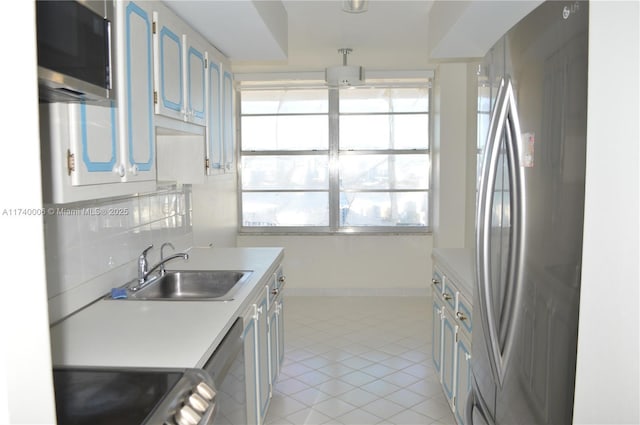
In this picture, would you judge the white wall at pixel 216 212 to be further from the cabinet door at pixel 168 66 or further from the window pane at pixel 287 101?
the cabinet door at pixel 168 66

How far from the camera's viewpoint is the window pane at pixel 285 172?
5750 millimetres

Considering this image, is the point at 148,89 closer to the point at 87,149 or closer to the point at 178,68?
the point at 178,68

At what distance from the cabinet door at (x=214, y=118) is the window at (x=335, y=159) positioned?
2.45 meters

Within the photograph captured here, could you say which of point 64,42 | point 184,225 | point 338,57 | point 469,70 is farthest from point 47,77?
point 469,70

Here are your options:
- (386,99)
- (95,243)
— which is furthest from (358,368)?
(386,99)

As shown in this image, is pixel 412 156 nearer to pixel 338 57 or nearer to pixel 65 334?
pixel 338 57

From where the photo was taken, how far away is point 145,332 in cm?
181

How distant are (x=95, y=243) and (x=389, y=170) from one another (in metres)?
3.91

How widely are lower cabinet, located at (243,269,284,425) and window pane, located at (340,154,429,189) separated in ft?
9.10

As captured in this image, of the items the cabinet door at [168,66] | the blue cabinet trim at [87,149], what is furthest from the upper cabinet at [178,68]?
the blue cabinet trim at [87,149]

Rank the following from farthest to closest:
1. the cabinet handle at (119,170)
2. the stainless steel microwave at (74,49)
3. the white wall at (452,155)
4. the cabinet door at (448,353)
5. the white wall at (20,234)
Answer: the white wall at (452,155) → the cabinet door at (448,353) → the cabinet handle at (119,170) → the stainless steel microwave at (74,49) → the white wall at (20,234)

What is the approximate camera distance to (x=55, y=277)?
196cm

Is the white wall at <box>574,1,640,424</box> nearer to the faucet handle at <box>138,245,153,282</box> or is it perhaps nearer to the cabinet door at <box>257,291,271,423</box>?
the cabinet door at <box>257,291,271,423</box>

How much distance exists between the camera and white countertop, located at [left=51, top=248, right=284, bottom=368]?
1.56 metres
